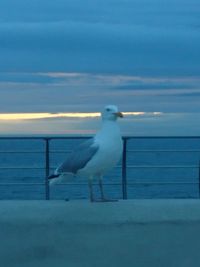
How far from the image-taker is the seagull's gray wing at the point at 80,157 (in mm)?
7039

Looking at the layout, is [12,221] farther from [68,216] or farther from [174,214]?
[174,214]

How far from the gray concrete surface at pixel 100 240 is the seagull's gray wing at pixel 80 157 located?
30.6 inches

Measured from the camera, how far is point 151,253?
6.14m

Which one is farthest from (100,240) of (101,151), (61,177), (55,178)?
(55,178)

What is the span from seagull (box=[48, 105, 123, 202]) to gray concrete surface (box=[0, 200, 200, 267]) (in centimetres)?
75

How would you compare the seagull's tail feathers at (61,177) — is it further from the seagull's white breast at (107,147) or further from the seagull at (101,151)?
the seagull's white breast at (107,147)

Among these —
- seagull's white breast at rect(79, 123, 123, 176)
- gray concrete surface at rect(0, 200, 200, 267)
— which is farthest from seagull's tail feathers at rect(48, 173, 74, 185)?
gray concrete surface at rect(0, 200, 200, 267)

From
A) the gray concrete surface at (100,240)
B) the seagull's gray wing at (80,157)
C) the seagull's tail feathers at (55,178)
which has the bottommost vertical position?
the gray concrete surface at (100,240)

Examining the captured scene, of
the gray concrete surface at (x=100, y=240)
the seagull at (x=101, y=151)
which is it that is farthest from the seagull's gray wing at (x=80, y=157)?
the gray concrete surface at (x=100, y=240)

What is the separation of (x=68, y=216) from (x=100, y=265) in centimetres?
49

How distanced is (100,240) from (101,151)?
102 cm

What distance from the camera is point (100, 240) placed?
618cm

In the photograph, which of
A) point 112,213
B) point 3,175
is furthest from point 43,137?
point 3,175

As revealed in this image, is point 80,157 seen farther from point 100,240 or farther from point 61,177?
point 100,240
